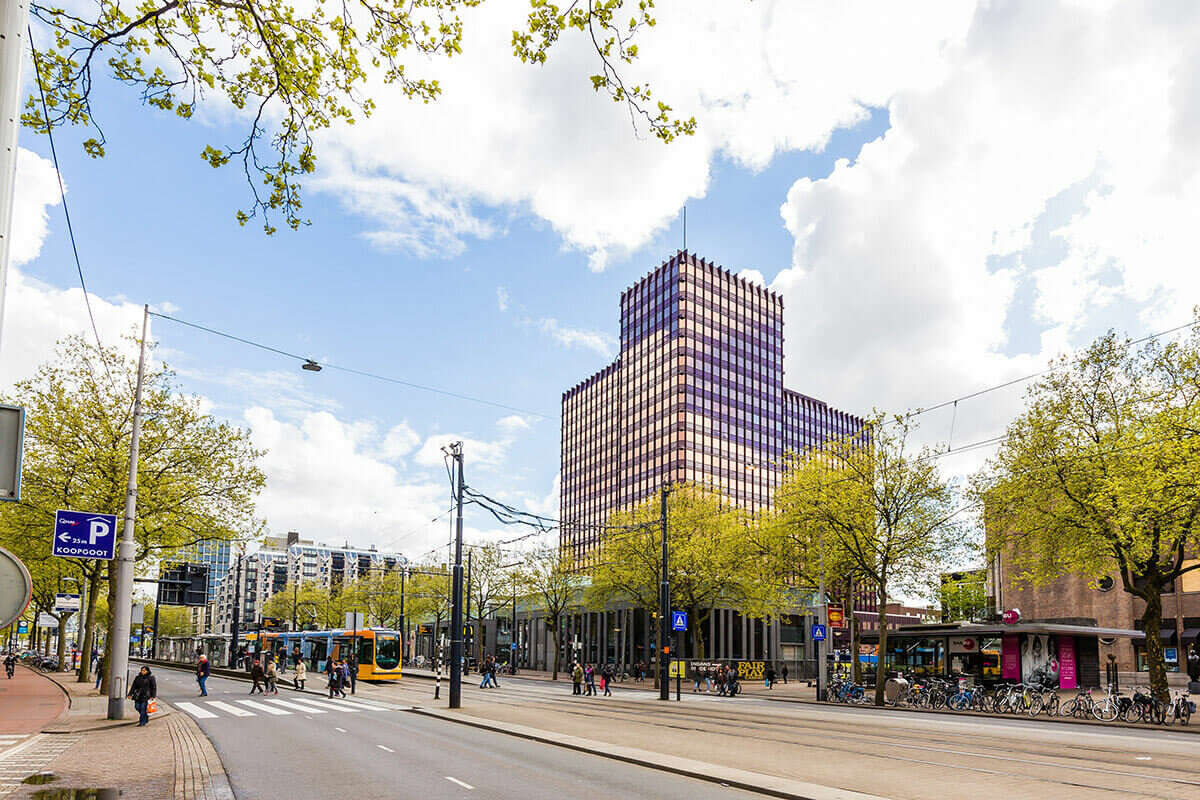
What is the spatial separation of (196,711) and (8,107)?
29166 mm

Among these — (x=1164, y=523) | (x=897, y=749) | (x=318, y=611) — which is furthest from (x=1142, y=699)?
(x=318, y=611)

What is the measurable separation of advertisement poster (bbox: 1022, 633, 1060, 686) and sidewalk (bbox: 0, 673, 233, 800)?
36758 mm

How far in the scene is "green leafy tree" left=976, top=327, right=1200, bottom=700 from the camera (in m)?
27.7

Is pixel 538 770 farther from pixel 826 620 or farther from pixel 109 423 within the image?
pixel 826 620

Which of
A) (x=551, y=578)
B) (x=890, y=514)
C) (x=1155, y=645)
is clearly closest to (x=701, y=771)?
(x=1155, y=645)

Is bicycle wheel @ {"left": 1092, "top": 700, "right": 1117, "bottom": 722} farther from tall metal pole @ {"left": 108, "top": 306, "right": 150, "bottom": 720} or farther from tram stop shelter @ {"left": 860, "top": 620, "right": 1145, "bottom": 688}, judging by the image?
tall metal pole @ {"left": 108, "top": 306, "right": 150, "bottom": 720}

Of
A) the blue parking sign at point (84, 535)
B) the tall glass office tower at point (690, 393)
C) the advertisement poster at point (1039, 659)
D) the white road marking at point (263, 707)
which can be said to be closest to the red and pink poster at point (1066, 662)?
the advertisement poster at point (1039, 659)

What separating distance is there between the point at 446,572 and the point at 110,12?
283ft

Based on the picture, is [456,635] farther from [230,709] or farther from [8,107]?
[8,107]

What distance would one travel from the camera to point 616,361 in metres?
148

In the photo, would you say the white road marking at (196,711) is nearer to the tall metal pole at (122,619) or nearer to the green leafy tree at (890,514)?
the tall metal pole at (122,619)

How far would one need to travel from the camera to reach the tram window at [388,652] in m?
54.3

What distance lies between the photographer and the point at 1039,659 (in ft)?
140

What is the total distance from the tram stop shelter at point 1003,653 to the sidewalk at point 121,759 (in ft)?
108
